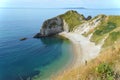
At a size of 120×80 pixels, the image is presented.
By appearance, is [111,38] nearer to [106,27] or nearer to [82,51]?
[82,51]

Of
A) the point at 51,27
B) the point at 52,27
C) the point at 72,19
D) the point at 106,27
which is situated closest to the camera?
the point at 106,27

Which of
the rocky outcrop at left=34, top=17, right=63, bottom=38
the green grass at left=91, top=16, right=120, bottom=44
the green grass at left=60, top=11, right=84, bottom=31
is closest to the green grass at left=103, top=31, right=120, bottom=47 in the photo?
the green grass at left=91, top=16, right=120, bottom=44

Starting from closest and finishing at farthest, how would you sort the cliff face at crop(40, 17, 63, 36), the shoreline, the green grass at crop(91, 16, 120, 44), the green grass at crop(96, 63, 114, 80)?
1. the green grass at crop(96, 63, 114, 80)
2. the shoreline
3. the green grass at crop(91, 16, 120, 44)
4. the cliff face at crop(40, 17, 63, 36)

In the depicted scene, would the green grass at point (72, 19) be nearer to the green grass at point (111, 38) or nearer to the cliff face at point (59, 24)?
the cliff face at point (59, 24)

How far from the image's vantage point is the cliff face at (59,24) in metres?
110

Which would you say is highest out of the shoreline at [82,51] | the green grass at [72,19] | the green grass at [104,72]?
the green grass at [104,72]

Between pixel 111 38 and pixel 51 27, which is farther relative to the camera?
pixel 51 27

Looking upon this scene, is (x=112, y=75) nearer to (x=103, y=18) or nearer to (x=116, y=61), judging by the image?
(x=116, y=61)

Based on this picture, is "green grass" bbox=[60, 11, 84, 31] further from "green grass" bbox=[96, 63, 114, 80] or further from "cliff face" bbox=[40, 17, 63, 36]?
"green grass" bbox=[96, 63, 114, 80]

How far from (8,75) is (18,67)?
23.0 feet

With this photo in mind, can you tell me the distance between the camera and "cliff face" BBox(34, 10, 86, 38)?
360 ft

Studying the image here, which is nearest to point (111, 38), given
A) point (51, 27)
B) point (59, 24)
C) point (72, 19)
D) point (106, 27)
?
point (106, 27)

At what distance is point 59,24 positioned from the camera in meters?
117

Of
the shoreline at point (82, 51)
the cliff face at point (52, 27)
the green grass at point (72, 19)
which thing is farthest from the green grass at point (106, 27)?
the cliff face at point (52, 27)
